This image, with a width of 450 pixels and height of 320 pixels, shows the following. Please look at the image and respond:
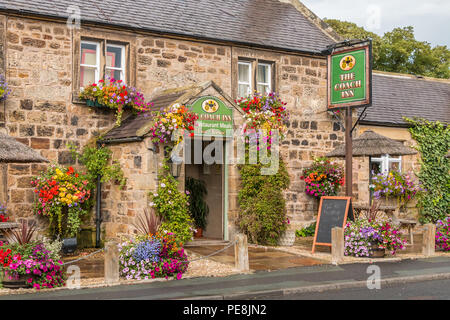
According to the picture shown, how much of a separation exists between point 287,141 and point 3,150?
8211 millimetres

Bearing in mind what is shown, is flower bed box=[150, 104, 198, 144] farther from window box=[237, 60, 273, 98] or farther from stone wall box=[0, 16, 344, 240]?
window box=[237, 60, 273, 98]

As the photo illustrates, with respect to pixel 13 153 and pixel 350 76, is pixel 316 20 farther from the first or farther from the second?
pixel 13 153

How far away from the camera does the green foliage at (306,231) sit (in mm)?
16188

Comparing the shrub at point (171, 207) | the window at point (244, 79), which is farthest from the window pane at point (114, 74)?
the window at point (244, 79)

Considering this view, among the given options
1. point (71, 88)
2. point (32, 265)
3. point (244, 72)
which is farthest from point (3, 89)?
point (244, 72)

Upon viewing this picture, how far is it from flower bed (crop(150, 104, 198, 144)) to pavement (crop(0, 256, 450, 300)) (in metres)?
3.53

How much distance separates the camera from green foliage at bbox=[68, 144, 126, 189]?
1320 centimetres

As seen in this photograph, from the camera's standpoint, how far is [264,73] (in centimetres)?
1611

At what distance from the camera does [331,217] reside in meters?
12.8

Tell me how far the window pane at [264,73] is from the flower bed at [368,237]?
5.28m

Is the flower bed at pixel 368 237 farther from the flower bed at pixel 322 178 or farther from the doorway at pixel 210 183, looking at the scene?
the doorway at pixel 210 183

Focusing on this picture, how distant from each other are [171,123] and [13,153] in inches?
130

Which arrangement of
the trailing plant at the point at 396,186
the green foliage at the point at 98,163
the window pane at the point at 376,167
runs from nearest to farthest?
the green foliage at the point at 98,163, the trailing plant at the point at 396,186, the window pane at the point at 376,167
